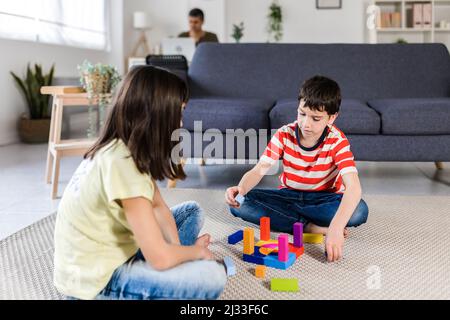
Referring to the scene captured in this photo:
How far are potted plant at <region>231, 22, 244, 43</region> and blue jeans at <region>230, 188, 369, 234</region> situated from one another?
4749 mm

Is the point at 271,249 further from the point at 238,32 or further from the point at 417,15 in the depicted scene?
the point at 417,15

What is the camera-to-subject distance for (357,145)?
8.14 ft

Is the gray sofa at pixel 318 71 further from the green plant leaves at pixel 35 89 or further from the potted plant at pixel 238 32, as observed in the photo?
the potted plant at pixel 238 32

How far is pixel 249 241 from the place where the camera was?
1.51m

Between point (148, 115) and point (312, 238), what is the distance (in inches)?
34.2

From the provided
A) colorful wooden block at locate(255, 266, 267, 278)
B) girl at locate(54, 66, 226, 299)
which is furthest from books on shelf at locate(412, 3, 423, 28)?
girl at locate(54, 66, 226, 299)

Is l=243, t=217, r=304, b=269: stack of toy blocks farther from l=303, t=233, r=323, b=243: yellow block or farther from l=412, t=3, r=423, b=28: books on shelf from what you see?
l=412, t=3, r=423, b=28: books on shelf

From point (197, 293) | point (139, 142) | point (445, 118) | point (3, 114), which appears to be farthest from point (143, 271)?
point (3, 114)

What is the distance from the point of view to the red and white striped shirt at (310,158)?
1.71 m

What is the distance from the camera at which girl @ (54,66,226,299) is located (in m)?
1.03

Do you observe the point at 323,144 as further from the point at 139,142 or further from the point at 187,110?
the point at 187,110

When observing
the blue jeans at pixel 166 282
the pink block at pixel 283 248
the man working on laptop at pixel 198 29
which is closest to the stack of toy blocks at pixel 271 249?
the pink block at pixel 283 248

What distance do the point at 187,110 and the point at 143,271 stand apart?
157 cm

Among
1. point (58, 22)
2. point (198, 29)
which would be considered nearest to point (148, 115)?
point (198, 29)
